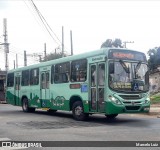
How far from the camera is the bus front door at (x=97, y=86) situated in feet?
47.0

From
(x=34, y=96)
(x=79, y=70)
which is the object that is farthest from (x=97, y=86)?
(x=34, y=96)

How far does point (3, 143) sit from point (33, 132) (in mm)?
2114

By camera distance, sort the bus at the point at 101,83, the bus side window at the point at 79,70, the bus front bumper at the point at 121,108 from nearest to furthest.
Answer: the bus front bumper at the point at 121,108, the bus at the point at 101,83, the bus side window at the point at 79,70

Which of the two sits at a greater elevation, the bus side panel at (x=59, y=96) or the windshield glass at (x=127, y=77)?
the windshield glass at (x=127, y=77)

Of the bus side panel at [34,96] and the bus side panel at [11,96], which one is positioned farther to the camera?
the bus side panel at [11,96]

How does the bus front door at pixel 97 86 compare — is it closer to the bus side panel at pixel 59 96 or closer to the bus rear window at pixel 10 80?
the bus side panel at pixel 59 96

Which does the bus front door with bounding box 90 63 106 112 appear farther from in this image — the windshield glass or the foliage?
the foliage

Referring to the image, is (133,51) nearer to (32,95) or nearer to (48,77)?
(48,77)

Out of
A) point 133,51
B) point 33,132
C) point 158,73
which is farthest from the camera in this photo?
point 158,73

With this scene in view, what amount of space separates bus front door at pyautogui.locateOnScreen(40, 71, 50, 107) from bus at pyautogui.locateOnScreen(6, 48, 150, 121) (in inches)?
19.8

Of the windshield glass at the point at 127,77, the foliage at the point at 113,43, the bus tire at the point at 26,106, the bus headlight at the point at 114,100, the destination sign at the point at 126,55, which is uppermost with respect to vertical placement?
the foliage at the point at 113,43

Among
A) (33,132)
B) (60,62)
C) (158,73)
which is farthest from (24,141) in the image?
(158,73)

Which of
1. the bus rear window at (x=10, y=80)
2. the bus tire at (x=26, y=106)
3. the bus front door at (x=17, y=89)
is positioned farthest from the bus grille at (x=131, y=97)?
the bus rear window at (x=10, y=80)

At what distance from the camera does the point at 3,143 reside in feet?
31.5
